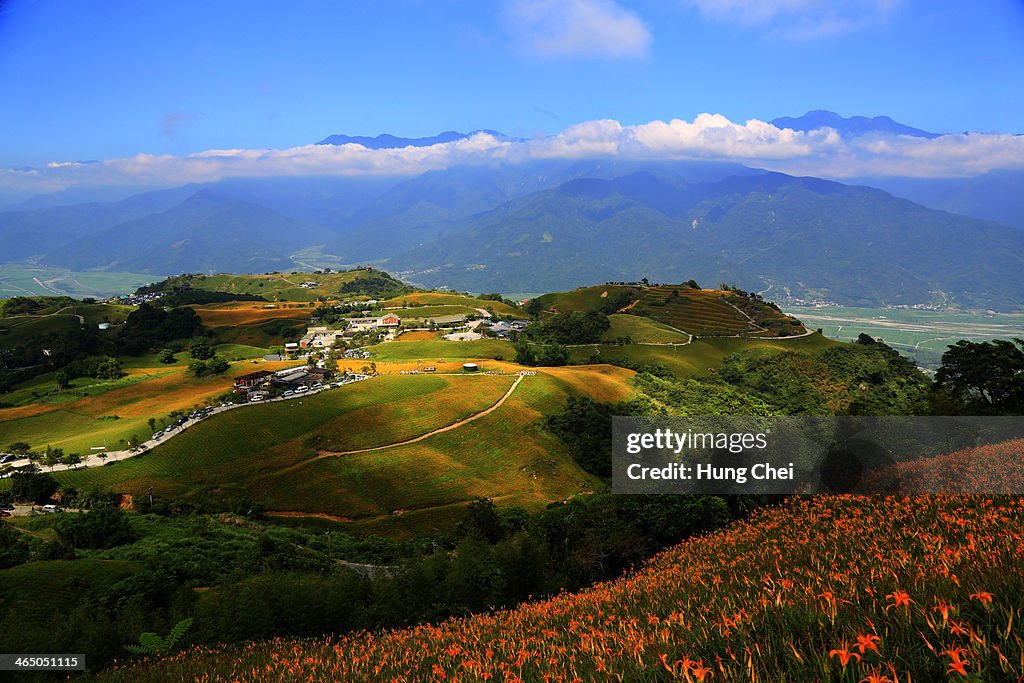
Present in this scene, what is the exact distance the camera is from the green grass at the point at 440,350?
85.8m

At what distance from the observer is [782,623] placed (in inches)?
200

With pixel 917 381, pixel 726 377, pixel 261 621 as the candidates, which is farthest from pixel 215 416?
pixel 917 381

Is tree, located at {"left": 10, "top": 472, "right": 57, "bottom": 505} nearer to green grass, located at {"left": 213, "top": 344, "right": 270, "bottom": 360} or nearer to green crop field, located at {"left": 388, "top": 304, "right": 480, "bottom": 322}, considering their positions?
green grass, located at {"left": 213, "top": 344, "right": 270, "bottom": 360}

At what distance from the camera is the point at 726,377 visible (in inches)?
3430

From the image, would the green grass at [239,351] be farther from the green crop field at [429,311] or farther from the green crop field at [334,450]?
the green crop field at [334,450]

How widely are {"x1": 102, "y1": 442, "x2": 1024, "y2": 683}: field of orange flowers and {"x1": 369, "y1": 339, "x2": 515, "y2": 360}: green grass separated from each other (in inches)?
2868

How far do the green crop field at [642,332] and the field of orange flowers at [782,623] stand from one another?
9528cm

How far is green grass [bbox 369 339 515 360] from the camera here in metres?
85.8

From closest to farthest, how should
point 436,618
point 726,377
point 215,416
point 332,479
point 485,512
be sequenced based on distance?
point 436,618, point 485,512, point 332,479, point 215,416, point 726,377

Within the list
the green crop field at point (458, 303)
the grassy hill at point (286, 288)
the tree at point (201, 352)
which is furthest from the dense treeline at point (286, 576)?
the grassy hill at point (286, 288)

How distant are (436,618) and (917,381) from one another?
91.4 meters

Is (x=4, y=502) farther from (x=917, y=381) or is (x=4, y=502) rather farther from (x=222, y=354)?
(x=917, y=381)

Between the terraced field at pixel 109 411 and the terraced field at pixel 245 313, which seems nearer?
the terraced field at pixel 109 411

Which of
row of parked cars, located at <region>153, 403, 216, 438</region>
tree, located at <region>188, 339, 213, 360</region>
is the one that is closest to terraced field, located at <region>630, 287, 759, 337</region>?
tree, located at <region>188, 339, 213, 360</region>
